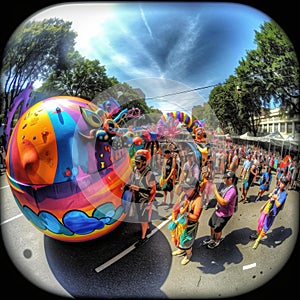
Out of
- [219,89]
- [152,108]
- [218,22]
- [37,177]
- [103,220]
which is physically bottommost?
[103,220]

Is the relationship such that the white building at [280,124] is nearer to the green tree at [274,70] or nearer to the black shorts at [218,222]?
Answer: the green tree at [274,70]

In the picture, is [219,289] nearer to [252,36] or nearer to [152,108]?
[152,108]

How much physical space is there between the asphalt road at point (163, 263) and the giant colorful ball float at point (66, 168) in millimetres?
484

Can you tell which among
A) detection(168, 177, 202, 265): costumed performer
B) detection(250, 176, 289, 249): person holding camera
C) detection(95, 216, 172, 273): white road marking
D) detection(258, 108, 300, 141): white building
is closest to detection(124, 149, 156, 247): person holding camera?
detection(95, 216, 172, 273): white road marking

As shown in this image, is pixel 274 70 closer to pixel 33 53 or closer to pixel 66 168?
pixel 66 168

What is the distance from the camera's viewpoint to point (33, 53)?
7.80 feet

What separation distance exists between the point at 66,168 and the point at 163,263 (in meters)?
1.55

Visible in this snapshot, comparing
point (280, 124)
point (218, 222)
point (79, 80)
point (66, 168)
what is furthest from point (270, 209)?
point (79, 80)

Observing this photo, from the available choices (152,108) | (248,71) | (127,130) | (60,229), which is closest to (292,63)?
(248,71)

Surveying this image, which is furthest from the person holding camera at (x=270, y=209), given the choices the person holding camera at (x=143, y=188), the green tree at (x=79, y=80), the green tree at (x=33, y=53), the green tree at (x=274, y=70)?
the green tree at (x=33, y=53)

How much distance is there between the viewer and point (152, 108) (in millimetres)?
1949

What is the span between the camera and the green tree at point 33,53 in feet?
7.27

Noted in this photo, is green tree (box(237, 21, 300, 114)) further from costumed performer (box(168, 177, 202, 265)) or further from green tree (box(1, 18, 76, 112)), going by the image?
green tree (box(1, 18, 76, 112))

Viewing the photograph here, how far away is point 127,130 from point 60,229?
53.9 inches
